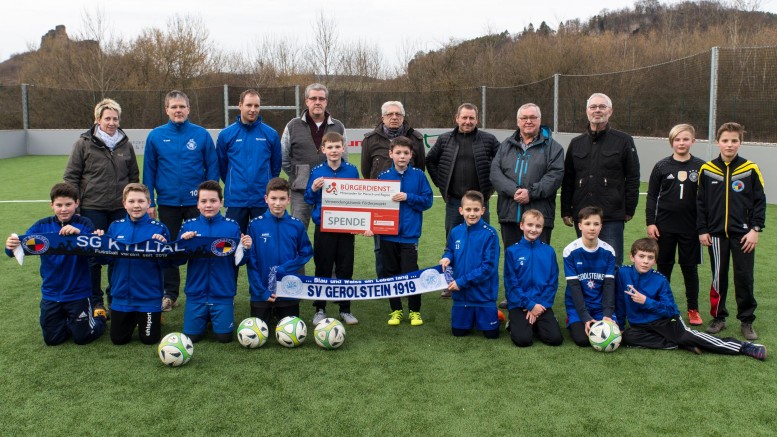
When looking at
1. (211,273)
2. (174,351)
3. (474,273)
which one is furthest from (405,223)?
(174,351)

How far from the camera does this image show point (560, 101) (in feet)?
64.2

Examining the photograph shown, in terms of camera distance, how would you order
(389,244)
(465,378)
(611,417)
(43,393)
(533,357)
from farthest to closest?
1. (389,244)
2. (533,357)
3. (465,378)
4. (43,393)
5. (611,417)

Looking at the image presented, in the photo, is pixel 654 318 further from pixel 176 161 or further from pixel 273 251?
pixel 176 161

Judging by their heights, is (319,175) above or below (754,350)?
above

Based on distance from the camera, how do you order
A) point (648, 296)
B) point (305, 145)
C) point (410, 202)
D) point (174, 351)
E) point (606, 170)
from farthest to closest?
point (305, 145) → point (410, 202) → point (606, 170) → point (648, 296) → point (174, 351)

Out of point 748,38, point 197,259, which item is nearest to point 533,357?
point 197,259

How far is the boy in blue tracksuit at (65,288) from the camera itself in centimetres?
467

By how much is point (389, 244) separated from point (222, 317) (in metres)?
1.50

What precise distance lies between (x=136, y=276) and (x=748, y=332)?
464 cm

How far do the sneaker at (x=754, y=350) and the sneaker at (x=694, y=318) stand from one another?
2.53 feet

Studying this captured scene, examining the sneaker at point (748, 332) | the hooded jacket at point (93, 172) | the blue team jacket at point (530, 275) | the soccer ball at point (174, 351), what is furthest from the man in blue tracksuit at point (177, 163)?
the sneaker at point (748, 332)

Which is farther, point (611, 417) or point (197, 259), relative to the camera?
point (197, 259)

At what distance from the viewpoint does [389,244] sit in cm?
539

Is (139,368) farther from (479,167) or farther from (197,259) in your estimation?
(479,167)
